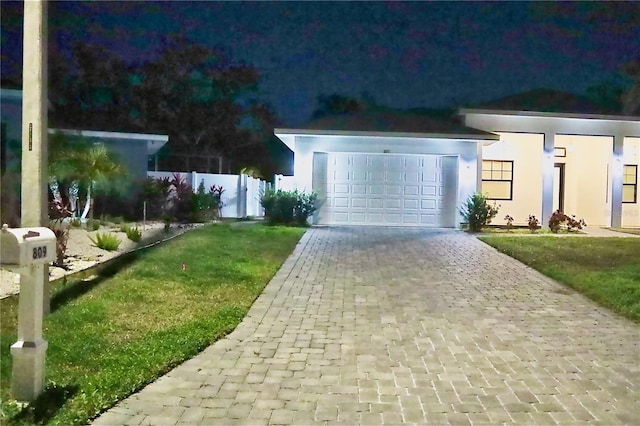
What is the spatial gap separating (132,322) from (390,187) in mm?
14035

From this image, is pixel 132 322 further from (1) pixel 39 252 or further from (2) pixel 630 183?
(2) pixel 630 183

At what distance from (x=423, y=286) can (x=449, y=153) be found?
10.9 metres

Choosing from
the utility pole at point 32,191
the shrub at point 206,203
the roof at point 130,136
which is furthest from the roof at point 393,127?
Result: the utility pole at point 32,191

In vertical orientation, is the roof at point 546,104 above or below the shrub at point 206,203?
above

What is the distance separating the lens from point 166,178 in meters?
19.8

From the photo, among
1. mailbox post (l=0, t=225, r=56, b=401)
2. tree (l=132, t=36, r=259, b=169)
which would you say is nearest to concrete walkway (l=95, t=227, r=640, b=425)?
mailbox post (l=0, t=225, r=56, b=401)

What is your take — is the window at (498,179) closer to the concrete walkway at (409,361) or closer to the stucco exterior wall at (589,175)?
the stucco exterior wall at (589,175)

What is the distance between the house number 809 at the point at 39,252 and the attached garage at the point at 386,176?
1571cm

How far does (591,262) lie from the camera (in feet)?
41.8

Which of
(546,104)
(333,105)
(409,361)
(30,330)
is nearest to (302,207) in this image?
(546,104)

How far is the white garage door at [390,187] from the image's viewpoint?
20547 millimetres

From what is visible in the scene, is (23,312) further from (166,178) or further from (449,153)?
(449,153)

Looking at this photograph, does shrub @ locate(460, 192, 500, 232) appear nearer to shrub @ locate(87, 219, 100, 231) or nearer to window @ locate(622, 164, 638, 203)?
window @ locate(622, 164, 638, 203)

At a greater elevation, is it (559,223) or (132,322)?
(559,223)
